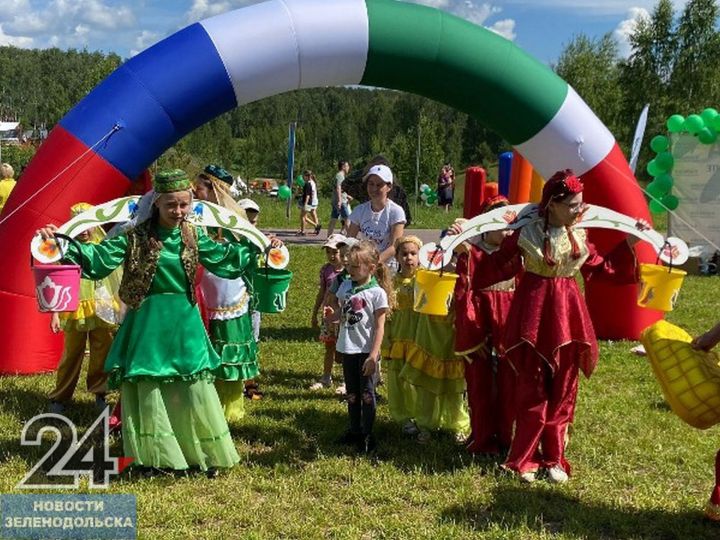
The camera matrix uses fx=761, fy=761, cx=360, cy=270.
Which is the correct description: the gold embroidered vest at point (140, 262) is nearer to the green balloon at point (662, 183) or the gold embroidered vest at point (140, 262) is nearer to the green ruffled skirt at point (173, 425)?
the green ruffled skirt at point (173, 425)

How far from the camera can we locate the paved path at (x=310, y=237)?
1662cm

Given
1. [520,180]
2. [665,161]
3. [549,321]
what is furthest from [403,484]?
[665,161]

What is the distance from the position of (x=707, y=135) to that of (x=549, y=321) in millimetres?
9926

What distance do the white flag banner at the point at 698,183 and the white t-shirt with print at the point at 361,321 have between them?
10548 mm

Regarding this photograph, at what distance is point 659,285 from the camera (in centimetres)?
436

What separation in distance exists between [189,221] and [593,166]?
14.3 ft

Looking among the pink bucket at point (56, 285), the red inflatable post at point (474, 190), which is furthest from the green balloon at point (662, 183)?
the pink bucket at point (56, 285)

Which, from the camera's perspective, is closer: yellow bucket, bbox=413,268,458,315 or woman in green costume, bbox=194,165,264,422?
yellow bucket, bbox=413,268,458,315

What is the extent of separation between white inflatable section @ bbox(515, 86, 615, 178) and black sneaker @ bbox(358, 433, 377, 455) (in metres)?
3.51

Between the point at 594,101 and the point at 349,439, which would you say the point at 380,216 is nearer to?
the point at 349,439

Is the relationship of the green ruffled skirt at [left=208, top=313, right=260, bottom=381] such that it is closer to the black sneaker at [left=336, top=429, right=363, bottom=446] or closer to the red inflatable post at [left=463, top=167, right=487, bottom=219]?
the black sneaker at [left=336, top=429, right=363, bottom=446]

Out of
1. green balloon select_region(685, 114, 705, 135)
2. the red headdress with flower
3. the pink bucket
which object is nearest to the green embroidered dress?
the pink bucket

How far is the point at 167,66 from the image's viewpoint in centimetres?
Result: 611

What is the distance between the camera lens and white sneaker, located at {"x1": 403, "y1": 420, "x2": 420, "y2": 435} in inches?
204
